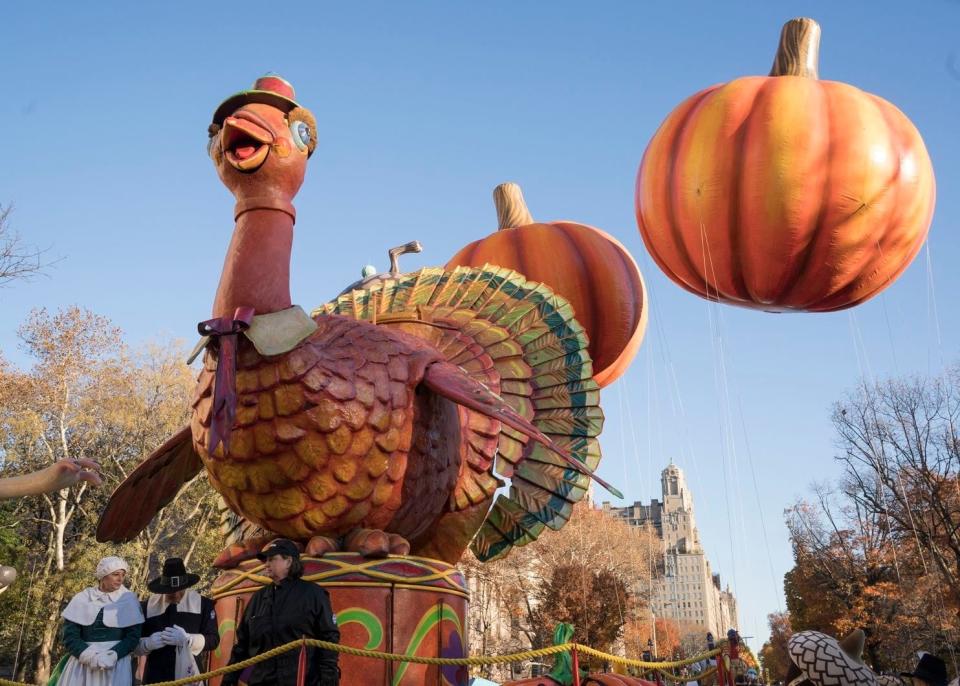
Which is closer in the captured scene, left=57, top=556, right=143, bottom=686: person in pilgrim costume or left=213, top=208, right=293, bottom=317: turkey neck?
left=57, top=556, right=143, bottom=686: person in pilgrim costume

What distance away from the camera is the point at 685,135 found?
28.0 feet

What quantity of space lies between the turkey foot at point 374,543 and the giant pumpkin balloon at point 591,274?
521 cm

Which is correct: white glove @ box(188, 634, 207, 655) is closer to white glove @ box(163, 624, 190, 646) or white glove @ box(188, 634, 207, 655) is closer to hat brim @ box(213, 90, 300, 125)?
white glove @ box(163, 624, 190, 646)

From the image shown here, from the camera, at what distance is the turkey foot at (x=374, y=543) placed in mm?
5340

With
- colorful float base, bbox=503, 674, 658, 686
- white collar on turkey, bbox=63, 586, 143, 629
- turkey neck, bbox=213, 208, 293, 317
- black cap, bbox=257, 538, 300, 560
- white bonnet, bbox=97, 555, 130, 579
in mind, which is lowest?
colorful float base, bbox=503, 674, 658, 686

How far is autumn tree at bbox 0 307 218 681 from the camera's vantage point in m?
22.1

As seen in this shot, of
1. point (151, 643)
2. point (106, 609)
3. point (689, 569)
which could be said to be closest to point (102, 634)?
Result: point (106, 609)

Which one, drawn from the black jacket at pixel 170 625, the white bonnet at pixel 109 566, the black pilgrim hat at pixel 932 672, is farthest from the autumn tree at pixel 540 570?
the white bonnet at pixel 109 566

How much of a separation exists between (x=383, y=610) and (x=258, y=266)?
2.14m

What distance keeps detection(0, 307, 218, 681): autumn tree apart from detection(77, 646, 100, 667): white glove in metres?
17.9

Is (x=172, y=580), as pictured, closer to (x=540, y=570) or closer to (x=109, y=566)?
(x=109, y=566)

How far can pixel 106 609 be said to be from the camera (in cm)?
529

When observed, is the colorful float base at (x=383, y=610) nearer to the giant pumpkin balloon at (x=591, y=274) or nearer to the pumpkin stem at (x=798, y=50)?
the giant pumpkin balloon at (x=591, y=274)

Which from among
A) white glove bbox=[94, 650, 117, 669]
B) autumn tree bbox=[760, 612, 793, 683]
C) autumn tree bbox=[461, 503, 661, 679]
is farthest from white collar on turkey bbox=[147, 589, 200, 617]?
autumn tree bbox=[760, 612, 793, 683]
